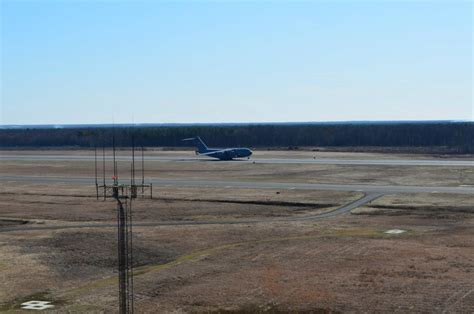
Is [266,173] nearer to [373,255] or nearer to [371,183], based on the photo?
[371,183]

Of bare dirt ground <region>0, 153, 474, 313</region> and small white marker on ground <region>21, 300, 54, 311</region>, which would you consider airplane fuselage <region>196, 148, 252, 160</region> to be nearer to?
bare dirt ground <region>0, 153, 474, 313</region>

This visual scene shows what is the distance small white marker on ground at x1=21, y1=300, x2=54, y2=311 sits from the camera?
40.5 m

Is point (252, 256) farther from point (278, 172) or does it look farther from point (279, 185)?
point (278, 172)

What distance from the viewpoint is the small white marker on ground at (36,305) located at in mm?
40531

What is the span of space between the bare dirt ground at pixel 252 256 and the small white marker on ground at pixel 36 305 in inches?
20.6

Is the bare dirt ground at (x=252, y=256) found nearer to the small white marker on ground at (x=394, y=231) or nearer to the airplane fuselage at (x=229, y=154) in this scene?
the small white marker on ground at (x=394, y=231)

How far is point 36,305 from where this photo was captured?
1622 inches

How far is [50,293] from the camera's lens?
44125mm

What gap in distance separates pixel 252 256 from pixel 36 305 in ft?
60.9

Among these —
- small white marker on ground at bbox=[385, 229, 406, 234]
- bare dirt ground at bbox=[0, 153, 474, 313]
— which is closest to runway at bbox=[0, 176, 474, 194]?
bare dirt ground at bbox=[0, 153, 474, 313]

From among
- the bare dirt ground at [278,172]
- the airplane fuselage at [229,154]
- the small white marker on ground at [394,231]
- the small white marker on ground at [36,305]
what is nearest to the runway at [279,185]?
the bare dirt ground at [278,172]

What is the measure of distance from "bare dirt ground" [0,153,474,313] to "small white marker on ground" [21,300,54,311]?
0.52 metres

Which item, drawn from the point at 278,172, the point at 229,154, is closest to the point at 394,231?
the point at 278,172

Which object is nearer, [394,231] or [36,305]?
[36,305]
